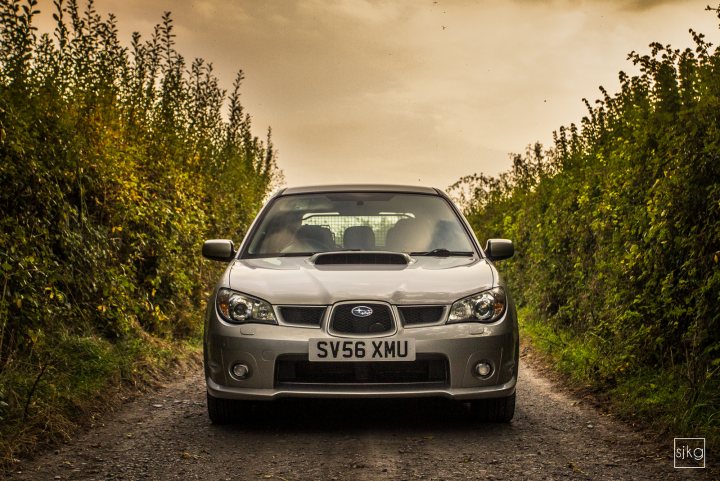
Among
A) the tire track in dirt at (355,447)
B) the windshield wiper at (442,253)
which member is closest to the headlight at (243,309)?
the tire track in dirt at (355,447)

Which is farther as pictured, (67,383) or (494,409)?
(67,383)

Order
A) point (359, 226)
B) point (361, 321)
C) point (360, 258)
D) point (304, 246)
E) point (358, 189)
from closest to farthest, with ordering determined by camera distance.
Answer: point (361, 321) < point (360, 258) < point (304, 246) < point (359, 226) < point (358, 189)

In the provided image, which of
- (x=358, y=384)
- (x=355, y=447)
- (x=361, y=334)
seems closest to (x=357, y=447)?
(x=355, y=447)

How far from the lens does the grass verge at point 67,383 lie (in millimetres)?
5125

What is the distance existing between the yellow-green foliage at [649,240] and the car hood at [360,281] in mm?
1398

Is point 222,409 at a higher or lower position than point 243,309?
lower

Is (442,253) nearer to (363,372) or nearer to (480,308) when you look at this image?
(480,308)

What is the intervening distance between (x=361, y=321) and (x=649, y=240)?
247 cm

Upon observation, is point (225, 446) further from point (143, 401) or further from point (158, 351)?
point (158, 351)

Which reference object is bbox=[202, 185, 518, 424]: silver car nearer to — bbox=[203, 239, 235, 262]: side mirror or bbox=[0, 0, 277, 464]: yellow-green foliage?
bbox=[203, 239, 235, 262]: side mirror

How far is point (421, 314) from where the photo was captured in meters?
5.46

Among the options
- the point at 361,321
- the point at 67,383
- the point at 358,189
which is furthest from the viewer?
the point at 358,189

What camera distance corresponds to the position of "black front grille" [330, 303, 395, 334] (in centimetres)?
538

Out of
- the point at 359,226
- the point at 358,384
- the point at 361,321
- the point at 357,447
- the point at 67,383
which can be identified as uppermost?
Result: the point at 359,226
